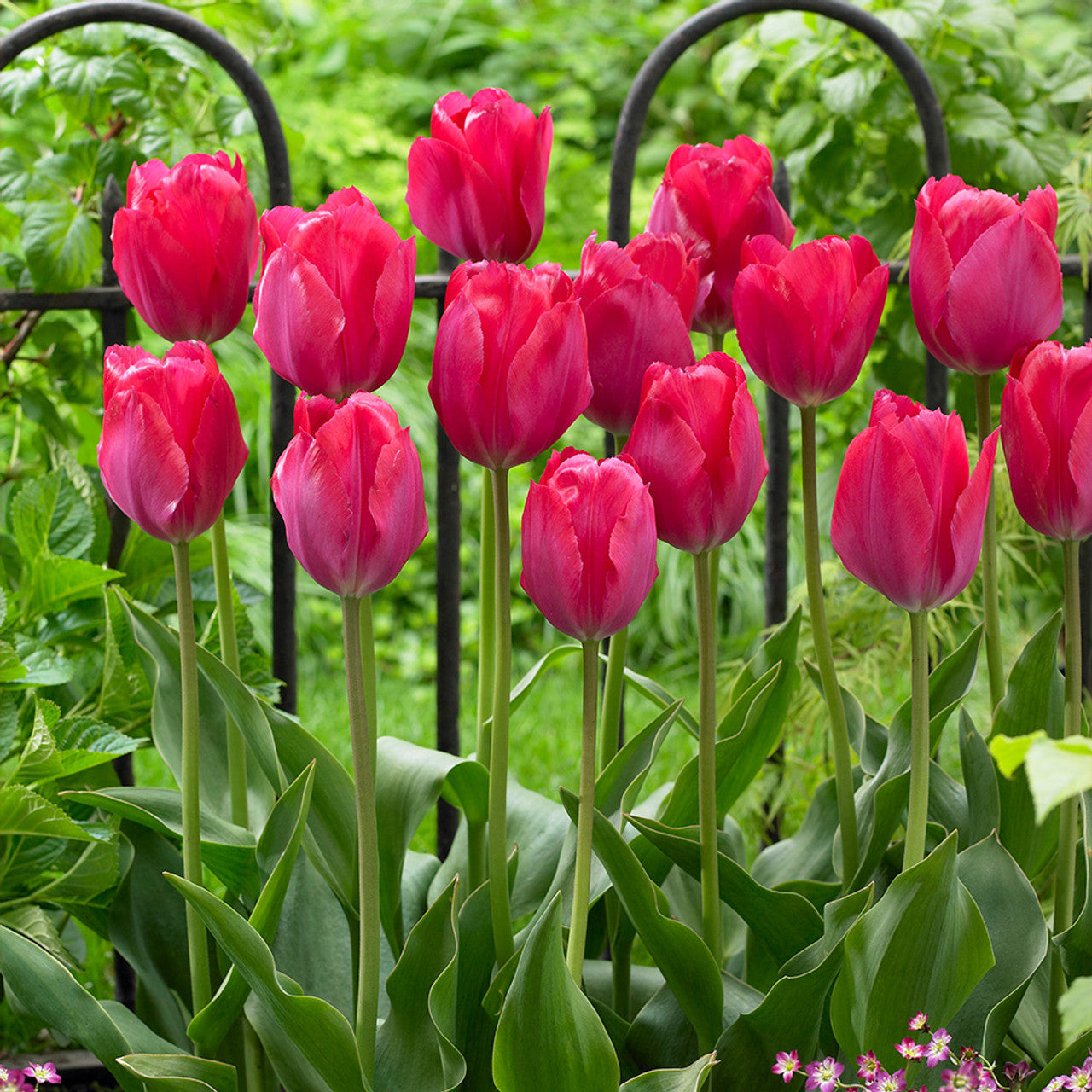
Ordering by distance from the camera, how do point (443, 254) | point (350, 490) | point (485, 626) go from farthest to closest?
point (443, 254), point (485, 626), point (350, 490)

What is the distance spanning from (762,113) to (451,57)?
48.8 inches

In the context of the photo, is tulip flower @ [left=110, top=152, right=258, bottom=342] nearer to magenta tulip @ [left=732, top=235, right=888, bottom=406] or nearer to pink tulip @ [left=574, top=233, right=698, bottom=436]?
pink tulip @ [left=574, top=233, right=698, bottom=436]

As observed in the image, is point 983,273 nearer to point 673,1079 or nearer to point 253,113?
point 673,1079

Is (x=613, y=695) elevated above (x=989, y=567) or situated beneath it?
situated beneath

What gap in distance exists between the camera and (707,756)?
2.97ft

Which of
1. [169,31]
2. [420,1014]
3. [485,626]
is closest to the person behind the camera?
[420,1014]

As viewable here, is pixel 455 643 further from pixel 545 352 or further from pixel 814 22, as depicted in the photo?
pixel 814 22

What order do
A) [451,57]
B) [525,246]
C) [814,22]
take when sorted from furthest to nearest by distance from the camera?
[451,57], [814,22], [525,246]

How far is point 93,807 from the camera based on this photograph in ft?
Result: 3.89

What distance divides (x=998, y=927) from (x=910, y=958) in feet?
0.50

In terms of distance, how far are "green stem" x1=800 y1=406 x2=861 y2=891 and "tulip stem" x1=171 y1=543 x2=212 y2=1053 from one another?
17.2 inches

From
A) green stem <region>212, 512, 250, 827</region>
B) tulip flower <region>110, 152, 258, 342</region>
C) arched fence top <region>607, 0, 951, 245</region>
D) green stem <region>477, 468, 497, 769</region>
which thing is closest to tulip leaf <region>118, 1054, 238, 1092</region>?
green stem <region>212, 512, 250, 827</region>

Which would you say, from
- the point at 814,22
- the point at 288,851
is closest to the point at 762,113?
the point at 814,22

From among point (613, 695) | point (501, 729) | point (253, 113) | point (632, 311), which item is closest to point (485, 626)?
point (613, 695)
